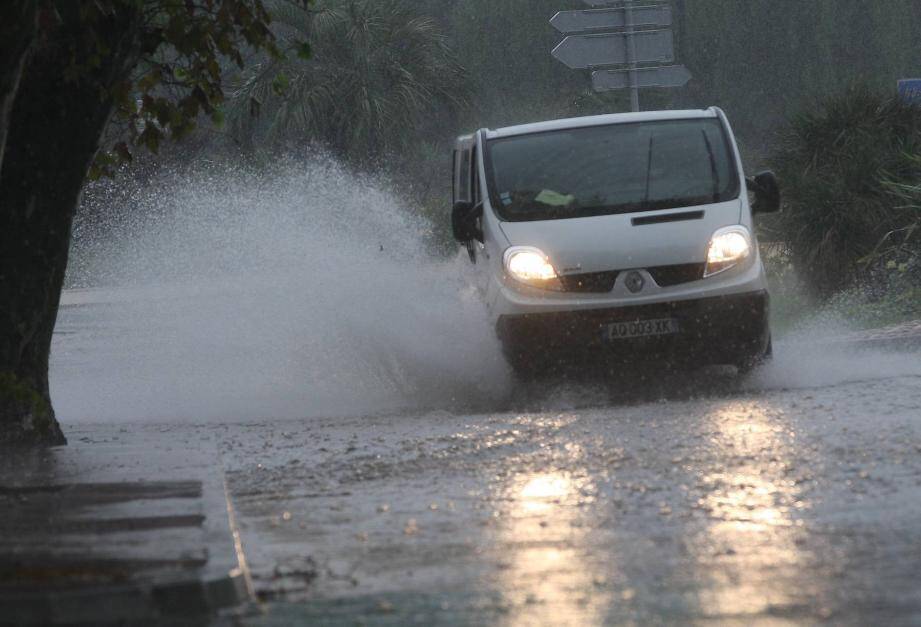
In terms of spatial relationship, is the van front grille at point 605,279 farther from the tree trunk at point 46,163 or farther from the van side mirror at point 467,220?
the tree trunk at point 46,163

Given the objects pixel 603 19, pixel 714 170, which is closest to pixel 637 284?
pixel 714 170

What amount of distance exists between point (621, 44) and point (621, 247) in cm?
644

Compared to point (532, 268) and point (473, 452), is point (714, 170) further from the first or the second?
point (473, 452)

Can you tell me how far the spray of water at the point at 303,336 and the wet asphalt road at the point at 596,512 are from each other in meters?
1.37

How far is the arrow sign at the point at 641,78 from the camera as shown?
1692 centimetres

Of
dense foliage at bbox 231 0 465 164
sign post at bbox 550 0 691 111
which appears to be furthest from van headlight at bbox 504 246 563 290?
dense foliage at bbox 231 0 465 164

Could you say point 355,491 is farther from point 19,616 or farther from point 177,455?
point 19,616

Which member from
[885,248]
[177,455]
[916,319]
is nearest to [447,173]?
[885,248]

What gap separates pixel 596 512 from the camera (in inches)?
268

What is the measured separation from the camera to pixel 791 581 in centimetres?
535

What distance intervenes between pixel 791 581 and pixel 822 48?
5542cm

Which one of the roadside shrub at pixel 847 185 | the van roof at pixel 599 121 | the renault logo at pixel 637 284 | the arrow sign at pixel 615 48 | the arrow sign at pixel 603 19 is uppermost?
the van roof at pixel 599 121

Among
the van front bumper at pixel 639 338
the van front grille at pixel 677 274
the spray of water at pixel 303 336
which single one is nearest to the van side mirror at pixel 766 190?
the van front bumper at pixel 639 338

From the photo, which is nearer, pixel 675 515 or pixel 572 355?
pixel 675 515
